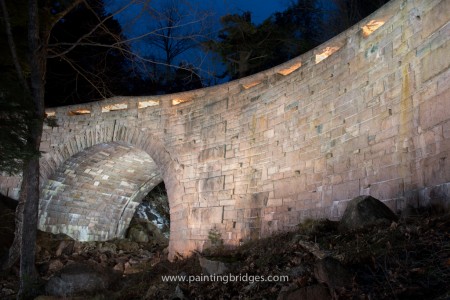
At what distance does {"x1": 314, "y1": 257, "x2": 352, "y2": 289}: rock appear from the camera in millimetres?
3451

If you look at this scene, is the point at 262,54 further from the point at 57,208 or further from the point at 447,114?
the point at 447,114

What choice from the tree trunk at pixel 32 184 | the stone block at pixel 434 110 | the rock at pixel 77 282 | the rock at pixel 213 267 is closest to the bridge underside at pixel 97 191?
the tree trunk at pixel 32 184

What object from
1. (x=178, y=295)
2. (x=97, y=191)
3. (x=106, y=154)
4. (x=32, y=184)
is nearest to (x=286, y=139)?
(x=178, y=295)

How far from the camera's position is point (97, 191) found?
14.0m

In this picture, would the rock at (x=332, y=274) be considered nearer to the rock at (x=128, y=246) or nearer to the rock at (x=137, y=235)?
the rock at (x=128, y=246)

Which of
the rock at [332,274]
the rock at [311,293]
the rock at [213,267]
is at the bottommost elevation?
the rock at [213,267]

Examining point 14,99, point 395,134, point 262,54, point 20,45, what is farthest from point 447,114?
point 262,54

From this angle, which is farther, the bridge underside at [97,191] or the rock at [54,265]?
the bridge underside at [97,191]

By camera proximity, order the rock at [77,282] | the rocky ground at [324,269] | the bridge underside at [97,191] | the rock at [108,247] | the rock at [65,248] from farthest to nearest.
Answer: the rock at [108,247], the bridge underside at [97,191], the rock at [65,248], the rock at [77,282], the rocky ground at [324,269]

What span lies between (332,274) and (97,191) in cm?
1177

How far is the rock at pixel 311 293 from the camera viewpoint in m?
3.37

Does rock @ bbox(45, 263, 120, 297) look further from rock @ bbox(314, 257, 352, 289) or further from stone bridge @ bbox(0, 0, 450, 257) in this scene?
rock @ bbox(314, 257, 352, 289)

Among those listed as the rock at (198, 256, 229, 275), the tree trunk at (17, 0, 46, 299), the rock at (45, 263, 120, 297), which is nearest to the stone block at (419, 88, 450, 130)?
the rock at (198, 256, 229, 275)

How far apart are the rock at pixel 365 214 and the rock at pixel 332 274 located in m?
1.51
